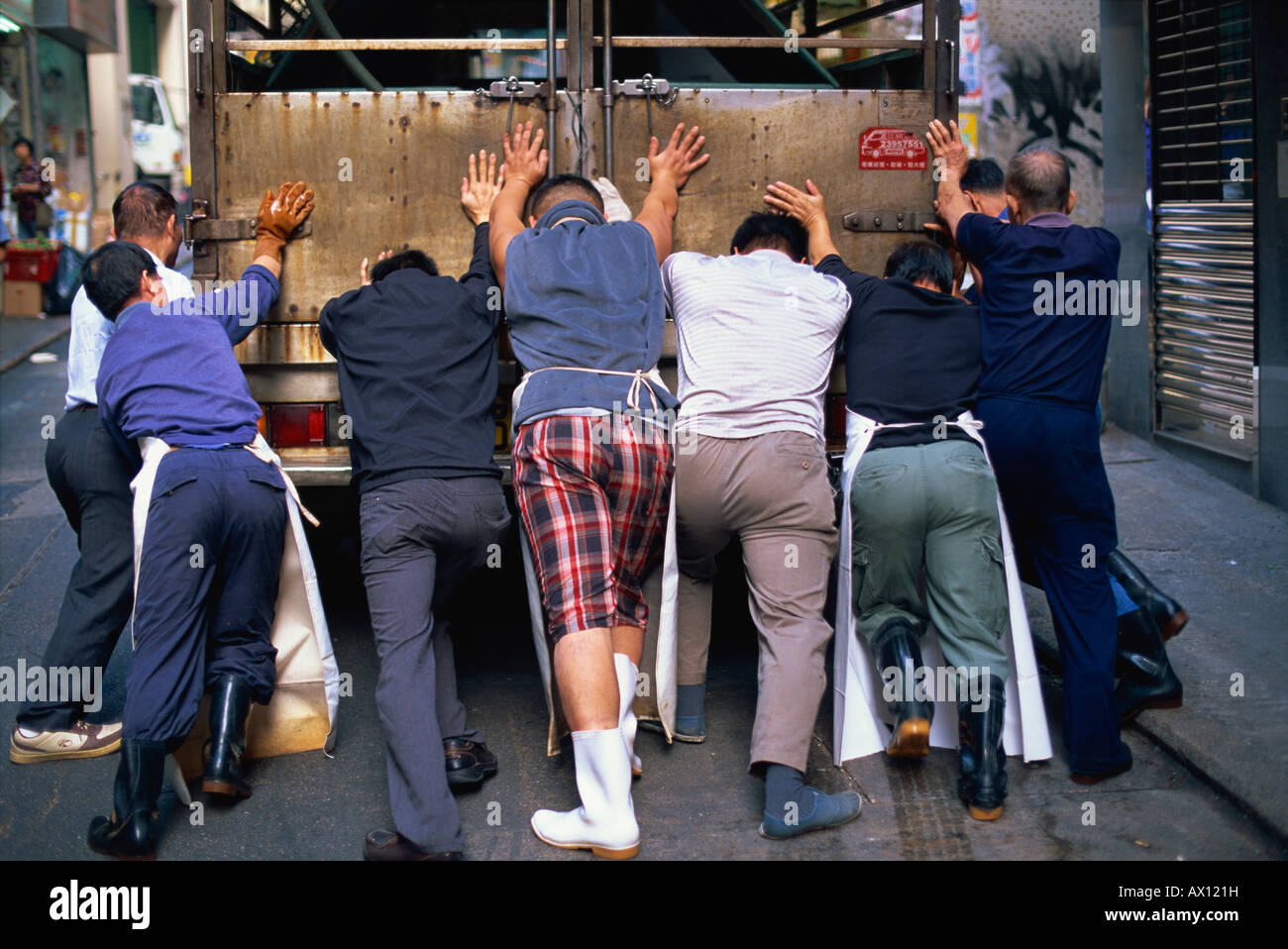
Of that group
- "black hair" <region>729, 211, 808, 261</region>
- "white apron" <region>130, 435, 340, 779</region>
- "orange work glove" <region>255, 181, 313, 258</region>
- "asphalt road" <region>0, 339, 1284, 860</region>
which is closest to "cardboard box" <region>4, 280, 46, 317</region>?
"asphalt road" <region>0, 339, 1284, 860</region>

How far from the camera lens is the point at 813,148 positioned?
4559 millimetres

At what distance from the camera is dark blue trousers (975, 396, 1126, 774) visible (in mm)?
3818

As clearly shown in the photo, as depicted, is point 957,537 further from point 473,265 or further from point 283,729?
point 283,729

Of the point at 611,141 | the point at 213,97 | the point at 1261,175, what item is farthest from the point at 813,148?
the point at 1261,175

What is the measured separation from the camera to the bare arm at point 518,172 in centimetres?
423

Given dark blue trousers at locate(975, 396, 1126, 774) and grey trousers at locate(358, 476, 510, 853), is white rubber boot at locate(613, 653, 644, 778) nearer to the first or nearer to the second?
grey trousers at locate(358, 476, 510, 853)

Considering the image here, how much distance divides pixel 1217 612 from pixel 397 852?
351 cm

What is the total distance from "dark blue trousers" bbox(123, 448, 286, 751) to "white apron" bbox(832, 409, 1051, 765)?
178 cm

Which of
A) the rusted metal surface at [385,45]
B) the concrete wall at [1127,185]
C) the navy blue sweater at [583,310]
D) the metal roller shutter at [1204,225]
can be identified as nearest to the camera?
the navy blue sweater at [583,310]

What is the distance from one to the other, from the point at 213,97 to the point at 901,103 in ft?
8.21

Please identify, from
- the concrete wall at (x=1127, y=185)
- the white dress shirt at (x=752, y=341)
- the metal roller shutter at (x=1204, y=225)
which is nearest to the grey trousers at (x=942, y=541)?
the white dress shirt at (x=752, y=341)

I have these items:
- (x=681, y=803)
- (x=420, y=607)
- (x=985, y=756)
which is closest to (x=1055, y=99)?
(x=985, y=756)

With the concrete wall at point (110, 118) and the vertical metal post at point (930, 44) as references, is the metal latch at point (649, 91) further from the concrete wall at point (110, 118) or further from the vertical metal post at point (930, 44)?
the concrete wall at point (110, 118)

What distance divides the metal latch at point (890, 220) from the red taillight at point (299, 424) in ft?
6.74
